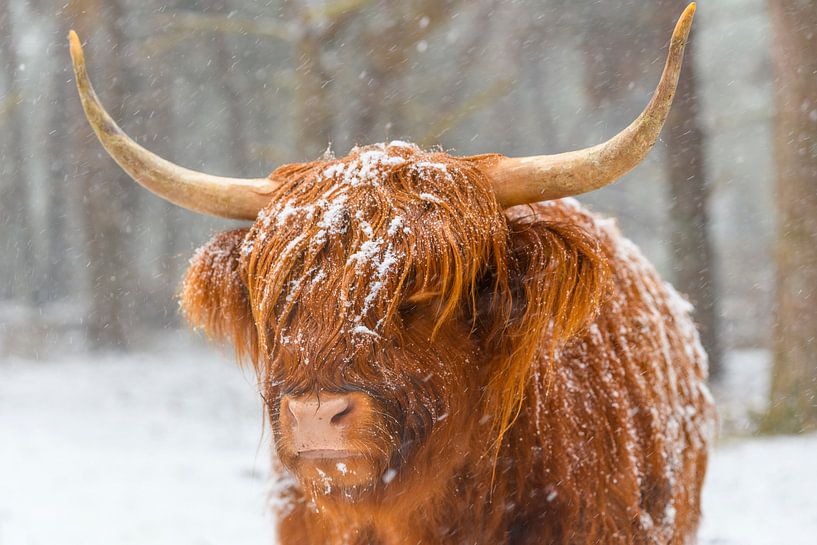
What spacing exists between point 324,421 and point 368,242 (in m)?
0.52

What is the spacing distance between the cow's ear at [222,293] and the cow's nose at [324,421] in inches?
27.8

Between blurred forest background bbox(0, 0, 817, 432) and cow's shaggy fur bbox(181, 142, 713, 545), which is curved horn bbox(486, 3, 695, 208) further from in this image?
blurred forest background bbox(0, 0, 817, 432)

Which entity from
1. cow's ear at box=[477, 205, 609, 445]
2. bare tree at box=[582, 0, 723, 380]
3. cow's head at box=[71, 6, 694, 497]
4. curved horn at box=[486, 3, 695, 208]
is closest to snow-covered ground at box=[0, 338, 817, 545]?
cow's head at box=[71, 6, 694, 497]

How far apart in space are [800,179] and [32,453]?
7274 mm

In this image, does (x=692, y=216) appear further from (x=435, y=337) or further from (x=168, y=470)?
(x=435, y=337)

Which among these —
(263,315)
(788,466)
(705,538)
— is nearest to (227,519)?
(705,538)

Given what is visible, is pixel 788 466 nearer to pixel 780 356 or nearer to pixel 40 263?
pixel 780 356

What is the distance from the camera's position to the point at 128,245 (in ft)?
45.6

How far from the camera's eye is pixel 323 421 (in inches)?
82.7

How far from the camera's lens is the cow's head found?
85.4 inches

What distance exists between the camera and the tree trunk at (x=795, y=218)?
6.58m

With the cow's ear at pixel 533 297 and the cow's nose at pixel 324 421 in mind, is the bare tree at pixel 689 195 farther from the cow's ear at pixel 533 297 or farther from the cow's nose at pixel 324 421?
the cow's nose at pixel 324 421

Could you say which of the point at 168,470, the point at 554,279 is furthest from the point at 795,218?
the point at 168,470

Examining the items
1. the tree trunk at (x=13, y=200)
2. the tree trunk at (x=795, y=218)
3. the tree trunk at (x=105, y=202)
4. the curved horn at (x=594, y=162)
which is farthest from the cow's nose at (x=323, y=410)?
the tree trunk at (x=13, y=200)
